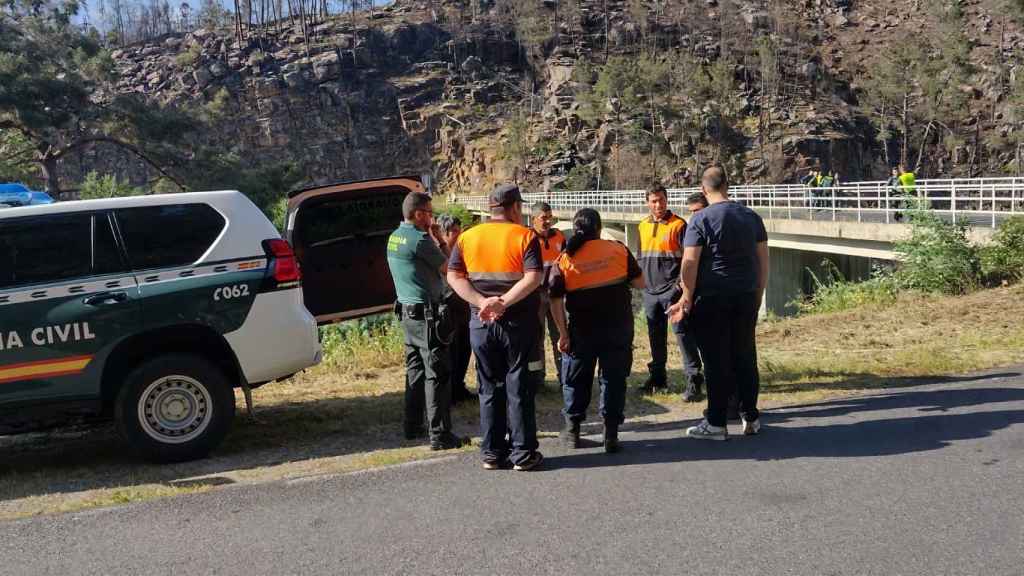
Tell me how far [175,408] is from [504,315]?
2342 mm

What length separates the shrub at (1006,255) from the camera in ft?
45.9

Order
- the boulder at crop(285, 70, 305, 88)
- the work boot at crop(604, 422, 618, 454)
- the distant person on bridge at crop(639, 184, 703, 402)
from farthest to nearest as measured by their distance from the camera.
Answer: the boulder at crop(285, 70, 305, 88) → the distant person on bridge at crop(639, 184, 703, 402) → the work boot at crop(604, 422, 618, 454)

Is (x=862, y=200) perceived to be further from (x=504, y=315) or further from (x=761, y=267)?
(x=504, y=315)

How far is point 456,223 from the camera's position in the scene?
7609 millimetres

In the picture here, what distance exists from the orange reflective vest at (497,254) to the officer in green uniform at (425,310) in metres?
0.74

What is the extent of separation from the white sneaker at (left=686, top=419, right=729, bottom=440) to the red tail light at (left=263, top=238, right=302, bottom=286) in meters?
2.90

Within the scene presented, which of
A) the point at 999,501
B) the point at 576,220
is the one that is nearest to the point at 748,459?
the point at 999,501

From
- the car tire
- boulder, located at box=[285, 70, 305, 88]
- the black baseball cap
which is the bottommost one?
the car tire

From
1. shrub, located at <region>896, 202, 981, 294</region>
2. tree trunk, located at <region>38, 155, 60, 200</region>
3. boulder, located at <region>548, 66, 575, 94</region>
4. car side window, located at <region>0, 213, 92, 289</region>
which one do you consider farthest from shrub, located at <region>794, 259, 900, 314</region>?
boulder, located at <region>548, 66, 575, 94</region>

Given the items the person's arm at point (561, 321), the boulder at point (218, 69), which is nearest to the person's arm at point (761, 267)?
the person's arm at point (561, 321)

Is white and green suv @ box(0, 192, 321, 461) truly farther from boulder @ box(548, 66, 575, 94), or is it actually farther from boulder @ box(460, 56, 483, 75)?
boulder @ box(460, 56, 483, 75)

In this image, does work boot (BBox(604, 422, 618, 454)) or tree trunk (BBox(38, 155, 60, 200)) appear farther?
tree trunk (BBox(38, 155, 60, 200))

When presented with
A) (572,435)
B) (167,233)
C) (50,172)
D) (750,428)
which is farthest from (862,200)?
(167,233)

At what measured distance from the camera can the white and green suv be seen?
18.2 ft
